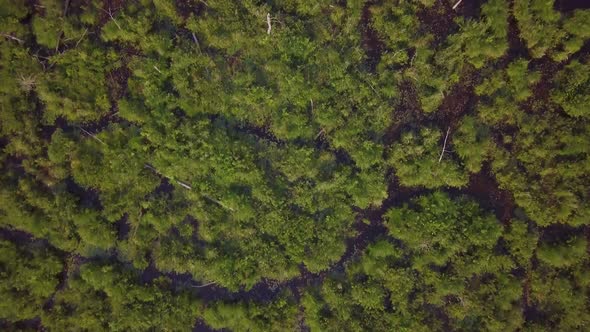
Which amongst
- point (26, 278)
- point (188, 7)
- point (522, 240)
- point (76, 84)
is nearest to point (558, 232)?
point (522, 240)

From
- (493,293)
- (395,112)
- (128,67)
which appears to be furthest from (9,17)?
(493,293)

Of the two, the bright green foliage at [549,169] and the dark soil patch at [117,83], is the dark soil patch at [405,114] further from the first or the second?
the dark soil patch at [117,83]

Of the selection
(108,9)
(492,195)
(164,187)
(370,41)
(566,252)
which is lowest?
(164,187)

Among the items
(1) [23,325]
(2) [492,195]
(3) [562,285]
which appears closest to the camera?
(3) [562,285]

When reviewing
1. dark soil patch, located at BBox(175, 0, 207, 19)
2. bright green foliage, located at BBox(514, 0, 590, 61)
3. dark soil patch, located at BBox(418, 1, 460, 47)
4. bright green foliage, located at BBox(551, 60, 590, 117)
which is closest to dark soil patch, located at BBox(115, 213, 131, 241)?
dark soil patch, located at BBox(175, 0, 207, 19)

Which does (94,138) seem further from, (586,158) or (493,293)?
(586,158)

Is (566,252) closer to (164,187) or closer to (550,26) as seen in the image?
(550,26)

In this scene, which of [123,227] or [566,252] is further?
[123,227]
